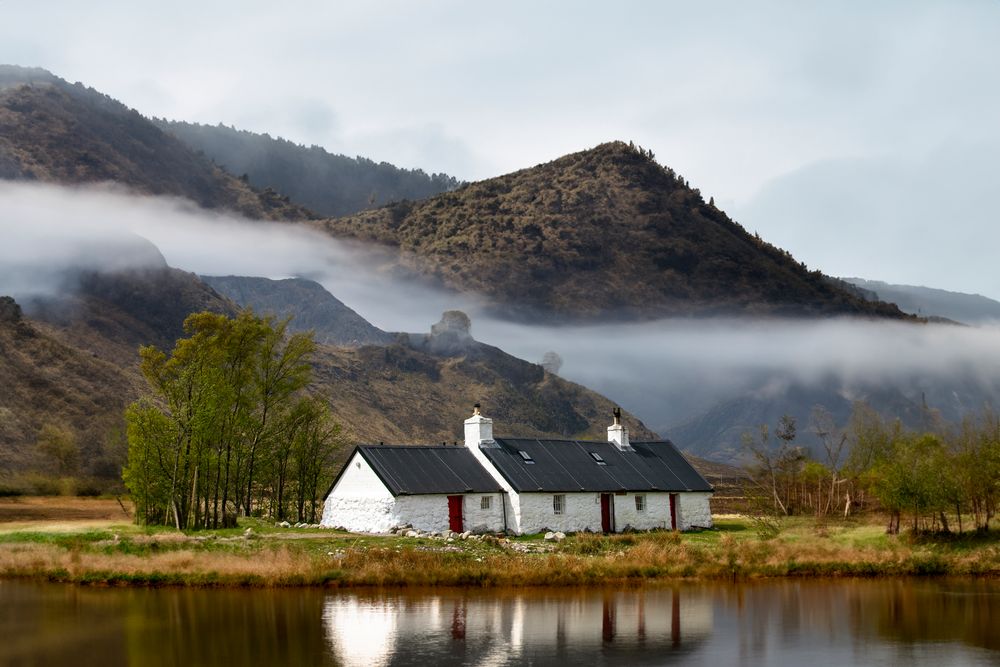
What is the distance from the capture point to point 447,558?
4006 centimetres

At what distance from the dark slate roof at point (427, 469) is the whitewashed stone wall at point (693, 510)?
13.2 m

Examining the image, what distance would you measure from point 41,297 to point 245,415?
142 m

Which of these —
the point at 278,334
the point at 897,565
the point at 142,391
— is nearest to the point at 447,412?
the point at 142,391

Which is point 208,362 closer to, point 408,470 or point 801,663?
point 408,470

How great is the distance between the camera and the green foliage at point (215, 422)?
54875 millimetres

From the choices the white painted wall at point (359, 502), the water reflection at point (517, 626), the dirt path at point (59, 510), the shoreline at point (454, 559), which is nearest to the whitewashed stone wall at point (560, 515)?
the shoreline at point (454, 559)

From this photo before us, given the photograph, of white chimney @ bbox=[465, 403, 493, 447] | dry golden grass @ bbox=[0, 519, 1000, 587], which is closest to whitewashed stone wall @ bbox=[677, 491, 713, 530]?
white chimney @ bbox=[465, 403, 493, 447]

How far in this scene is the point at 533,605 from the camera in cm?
3188

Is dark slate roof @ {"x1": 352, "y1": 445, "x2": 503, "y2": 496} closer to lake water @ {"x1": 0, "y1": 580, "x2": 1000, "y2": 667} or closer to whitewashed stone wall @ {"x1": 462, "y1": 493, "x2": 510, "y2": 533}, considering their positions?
whitewashed stone wall @ {"x1": 462, "y1": 493, "x2": 510, "y2": 533}

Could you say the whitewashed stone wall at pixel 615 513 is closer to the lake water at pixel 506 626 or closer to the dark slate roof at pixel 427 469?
the dark slate roof at pixel 427 469

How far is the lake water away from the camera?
2378cm

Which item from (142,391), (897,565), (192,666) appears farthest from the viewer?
(142,391)

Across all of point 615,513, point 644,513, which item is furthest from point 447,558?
point 644,513

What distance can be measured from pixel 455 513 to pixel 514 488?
11.7 ft
